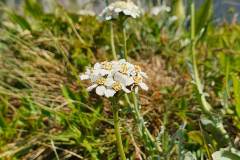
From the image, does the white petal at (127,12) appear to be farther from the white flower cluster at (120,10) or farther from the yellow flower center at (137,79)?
the yellow flower center at (137,79)

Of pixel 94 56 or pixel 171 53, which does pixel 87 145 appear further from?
pixel 171 53

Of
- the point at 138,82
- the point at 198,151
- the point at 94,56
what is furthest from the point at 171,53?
the point at 138,82

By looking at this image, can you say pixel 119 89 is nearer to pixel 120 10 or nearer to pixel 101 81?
pixel 101 81

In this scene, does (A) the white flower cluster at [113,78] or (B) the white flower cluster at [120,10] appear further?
(B) the white flower cluster at [120,10]

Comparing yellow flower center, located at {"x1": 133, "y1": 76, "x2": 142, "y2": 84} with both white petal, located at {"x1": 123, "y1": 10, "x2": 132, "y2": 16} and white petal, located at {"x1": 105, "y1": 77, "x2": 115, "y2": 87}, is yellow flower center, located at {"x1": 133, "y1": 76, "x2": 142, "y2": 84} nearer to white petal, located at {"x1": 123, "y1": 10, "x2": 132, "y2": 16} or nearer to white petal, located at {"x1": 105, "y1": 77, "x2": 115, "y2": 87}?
white petal, located at {"x1": 105, "y1": 77, "x2": 115, "y2": 87}

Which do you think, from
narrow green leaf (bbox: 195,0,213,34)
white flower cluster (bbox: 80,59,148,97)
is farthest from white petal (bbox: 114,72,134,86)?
narrow green leaf (bbox: 195,0,213,34)

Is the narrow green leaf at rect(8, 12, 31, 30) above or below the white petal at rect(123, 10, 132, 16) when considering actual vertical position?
above

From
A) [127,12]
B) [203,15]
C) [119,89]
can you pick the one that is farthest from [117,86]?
[203,15]

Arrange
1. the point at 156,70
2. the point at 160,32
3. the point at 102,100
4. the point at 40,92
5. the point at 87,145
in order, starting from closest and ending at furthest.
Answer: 1. the point at 87,145
2. the point at 102,100
3. the point at 40,92
4. the point at 156,70
5. the point at 160,32

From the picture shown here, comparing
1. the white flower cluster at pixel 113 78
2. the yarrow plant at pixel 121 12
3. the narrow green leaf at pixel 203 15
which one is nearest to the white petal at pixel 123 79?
the white flower cluster at pixel 113 78
